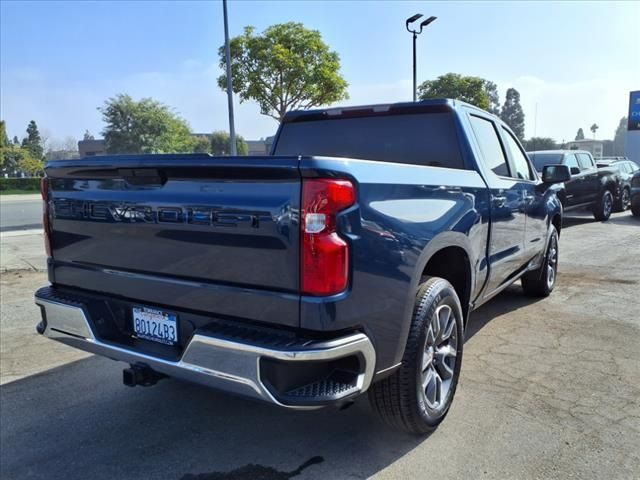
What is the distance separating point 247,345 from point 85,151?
288 ft

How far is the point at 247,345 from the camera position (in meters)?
2.14

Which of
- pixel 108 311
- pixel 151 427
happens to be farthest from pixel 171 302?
pixel 151 427

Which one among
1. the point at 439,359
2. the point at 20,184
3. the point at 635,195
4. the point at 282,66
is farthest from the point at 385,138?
the point at 20,184

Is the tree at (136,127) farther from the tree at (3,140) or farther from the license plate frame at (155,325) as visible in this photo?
the license plate frame at (155,325)

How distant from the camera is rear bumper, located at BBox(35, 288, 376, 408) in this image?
2096 millimetres

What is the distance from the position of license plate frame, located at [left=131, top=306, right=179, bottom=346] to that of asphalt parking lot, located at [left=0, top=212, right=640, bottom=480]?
717 millimetres

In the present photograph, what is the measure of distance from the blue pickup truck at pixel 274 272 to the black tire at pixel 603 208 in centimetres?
1102

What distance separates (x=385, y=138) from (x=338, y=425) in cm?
214

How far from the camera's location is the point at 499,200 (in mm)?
3816

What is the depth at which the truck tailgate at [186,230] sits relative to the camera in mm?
2164

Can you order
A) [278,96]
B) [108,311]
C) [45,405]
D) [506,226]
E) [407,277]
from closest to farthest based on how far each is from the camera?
[407,277] → [108,311] → [45,405] → [506,226] → [278,96]

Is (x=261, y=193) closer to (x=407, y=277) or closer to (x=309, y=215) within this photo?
(x=309, y=215)

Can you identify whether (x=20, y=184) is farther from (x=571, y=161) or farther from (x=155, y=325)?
(x=155, y=325)

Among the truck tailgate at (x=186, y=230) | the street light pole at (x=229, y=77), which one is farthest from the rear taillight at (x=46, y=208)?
the street light pole at (x=229, y=77)
